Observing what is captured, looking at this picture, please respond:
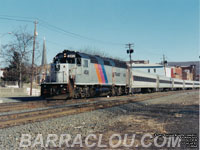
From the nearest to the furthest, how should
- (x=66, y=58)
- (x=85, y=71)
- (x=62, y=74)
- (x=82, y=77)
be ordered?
1. (x=62, y=74)
2. (x=66, y=58)
3. (x=82, y=77)
4. (x=85, y=71)

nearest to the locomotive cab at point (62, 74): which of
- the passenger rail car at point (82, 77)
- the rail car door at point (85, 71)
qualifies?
the passenger rail car at point (82, 77)

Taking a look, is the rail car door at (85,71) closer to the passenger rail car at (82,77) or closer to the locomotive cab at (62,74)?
the passenger rail car at (82,77)

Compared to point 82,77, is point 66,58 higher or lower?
higher

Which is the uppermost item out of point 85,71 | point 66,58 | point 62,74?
point 66,58

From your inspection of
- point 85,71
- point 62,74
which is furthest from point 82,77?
point 62,74

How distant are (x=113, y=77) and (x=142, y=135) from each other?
655 inches

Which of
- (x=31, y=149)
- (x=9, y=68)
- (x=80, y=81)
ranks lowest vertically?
(x=31, y=149)

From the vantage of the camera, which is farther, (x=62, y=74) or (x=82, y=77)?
(x=82, y=77)

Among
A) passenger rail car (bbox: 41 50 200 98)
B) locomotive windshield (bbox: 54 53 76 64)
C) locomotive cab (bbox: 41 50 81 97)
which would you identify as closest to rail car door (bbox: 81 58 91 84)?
passenger rail car (bbox: 41 50 200 98)

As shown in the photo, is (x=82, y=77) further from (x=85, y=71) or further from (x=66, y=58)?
(x=66, y=58)

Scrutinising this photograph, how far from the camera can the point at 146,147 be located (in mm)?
5121

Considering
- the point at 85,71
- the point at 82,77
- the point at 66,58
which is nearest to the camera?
the point at 66,58

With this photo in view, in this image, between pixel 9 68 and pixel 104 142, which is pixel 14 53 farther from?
pixel 104 142

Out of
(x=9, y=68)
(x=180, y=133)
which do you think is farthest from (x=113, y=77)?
(x=9, y=68)
